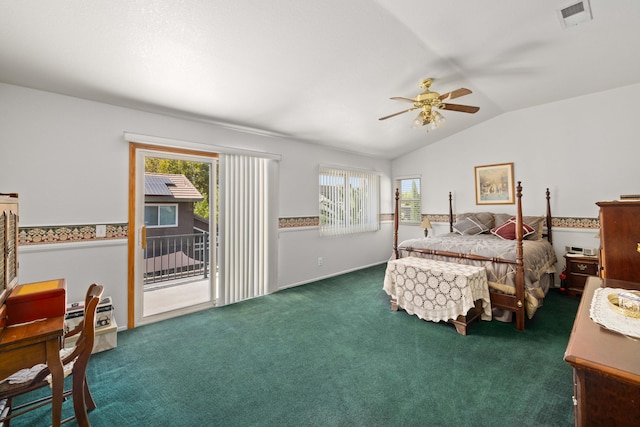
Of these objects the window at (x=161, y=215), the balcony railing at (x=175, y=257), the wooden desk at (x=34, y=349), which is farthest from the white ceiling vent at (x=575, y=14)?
the window at (x=161, y=215)

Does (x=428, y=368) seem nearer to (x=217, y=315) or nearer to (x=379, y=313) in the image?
(x=379, y=313)

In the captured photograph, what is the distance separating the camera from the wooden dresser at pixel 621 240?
4.83 ft

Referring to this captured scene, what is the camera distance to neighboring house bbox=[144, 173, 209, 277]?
16.4 ft

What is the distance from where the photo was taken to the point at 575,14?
2.29 m

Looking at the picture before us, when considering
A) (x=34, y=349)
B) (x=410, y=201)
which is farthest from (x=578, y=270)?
(x=34, y=349)

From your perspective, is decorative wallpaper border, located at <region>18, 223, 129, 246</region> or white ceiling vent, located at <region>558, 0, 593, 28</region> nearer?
white ceiling vent, located at <region>558, 0, 593, 28</region>

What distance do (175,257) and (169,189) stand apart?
141cm

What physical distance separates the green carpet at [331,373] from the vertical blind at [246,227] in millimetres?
623

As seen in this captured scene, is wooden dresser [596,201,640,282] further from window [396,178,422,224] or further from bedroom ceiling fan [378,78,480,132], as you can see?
window [396,178,422,224]

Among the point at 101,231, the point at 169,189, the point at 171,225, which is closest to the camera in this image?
the point at 101,231

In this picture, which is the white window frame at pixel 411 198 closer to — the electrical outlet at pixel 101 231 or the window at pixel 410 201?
the window at pixel 410 201

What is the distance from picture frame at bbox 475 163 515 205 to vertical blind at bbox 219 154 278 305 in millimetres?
3839

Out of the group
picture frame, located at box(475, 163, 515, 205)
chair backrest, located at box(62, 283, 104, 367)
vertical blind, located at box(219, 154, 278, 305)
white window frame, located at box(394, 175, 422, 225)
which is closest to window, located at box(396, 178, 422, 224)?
white window frame, located at box(394, 175, 422, 225)

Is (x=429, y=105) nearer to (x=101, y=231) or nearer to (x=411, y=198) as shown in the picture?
(x=411, y=198)
